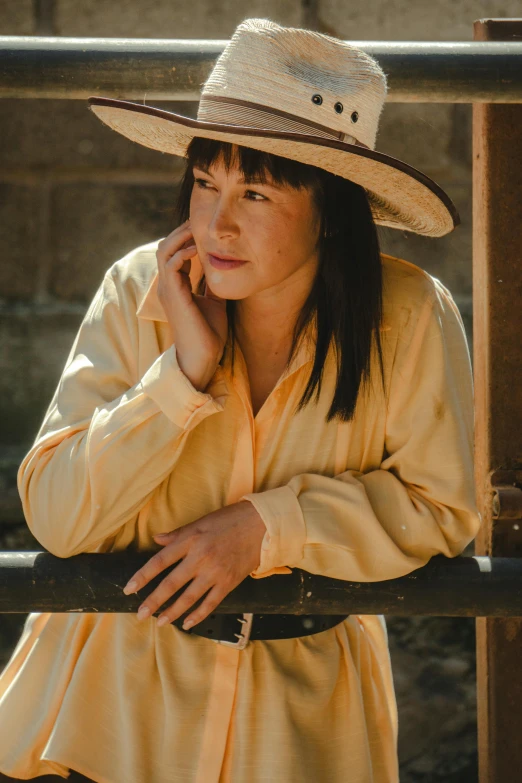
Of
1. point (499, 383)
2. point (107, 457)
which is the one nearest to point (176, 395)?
point (107, 457)

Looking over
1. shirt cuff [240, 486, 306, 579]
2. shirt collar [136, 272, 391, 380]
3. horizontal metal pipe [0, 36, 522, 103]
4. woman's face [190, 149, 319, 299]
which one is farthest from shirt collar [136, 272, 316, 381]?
horizontal metal pipe [0, 36, 522, 103]

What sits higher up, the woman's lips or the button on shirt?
the woman's lips

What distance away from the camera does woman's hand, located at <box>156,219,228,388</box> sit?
5.11ft

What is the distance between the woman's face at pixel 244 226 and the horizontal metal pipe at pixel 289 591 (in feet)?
1.45

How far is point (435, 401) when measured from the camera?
164 cm

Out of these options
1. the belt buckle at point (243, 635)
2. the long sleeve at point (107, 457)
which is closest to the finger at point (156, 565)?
the long sleeve at point (107, 457)

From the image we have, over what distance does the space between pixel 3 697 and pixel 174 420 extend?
0.56m

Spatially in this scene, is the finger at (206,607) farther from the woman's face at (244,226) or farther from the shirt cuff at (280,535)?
the woman's face at (244,226)

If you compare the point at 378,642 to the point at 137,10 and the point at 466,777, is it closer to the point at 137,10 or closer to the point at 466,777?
the point at 466,777

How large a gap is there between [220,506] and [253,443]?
0.11m

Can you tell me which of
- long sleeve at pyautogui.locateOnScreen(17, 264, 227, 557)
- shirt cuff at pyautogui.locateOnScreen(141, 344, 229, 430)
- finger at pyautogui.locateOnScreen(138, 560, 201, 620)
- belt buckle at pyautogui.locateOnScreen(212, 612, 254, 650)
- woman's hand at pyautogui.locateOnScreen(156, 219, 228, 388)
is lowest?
belt buckle at pyautogui.locateOnScreen(212, 612, 254, 650)

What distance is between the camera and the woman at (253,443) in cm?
152

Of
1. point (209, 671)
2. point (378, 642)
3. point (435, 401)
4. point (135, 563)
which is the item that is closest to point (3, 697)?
point (209, 671)

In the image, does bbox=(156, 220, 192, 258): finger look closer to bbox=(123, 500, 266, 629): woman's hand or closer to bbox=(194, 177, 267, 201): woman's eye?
bbox=(194, 177, 267, 201): woman's eye
